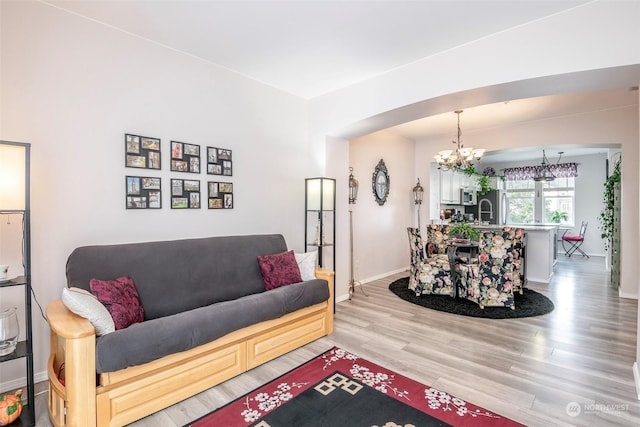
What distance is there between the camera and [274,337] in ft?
9.04

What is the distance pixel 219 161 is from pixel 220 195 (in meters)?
0.37

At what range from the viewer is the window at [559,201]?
9.23m

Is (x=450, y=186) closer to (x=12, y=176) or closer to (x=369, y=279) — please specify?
(x=369, y=279)

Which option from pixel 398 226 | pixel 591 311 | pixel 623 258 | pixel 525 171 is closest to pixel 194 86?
pixel 398 226

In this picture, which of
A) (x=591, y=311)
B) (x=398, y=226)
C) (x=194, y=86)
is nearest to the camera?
(x=194, y=86)

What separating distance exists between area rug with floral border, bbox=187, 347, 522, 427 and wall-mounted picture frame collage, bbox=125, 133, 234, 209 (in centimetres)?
188

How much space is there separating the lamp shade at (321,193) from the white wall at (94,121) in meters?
0.91

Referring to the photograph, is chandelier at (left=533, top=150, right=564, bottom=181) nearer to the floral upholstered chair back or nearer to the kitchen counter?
the kitchen counter

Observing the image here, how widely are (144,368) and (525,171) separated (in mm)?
10035

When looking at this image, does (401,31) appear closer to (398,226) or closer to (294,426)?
(294,426)

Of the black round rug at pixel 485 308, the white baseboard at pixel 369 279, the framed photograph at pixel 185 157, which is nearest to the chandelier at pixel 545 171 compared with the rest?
the black round rug at pixel 485 308

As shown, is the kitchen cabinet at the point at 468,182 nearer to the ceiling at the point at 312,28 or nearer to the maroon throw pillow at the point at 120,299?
the ceiling at the point at 312,28

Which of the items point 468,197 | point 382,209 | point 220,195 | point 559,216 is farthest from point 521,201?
point 220,195

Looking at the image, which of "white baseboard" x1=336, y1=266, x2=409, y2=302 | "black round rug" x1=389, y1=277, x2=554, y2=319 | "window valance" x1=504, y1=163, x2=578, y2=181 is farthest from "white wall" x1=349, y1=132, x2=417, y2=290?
"window valance" x1=504, y1=163, x2=578, y2=181
